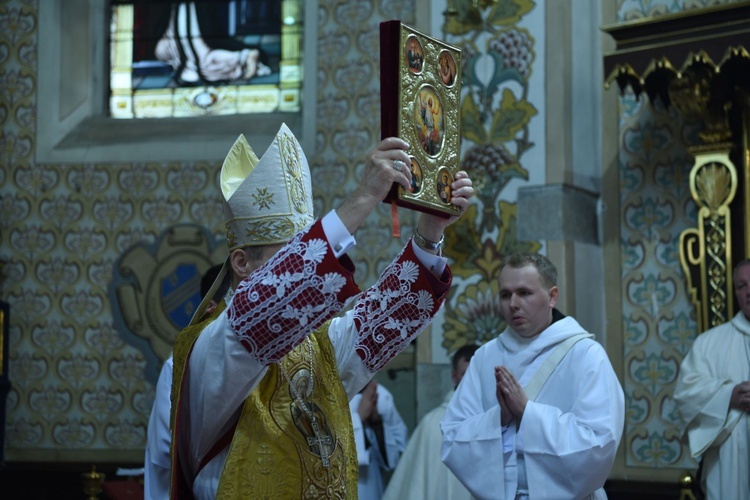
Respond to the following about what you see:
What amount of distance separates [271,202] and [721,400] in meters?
3.57

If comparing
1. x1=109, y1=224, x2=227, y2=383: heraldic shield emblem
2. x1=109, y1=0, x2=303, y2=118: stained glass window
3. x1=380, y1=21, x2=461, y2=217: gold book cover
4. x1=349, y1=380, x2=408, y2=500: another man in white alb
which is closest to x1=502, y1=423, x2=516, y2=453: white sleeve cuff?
x1=380, y1=21, x2=461, y2=217: gold book cover

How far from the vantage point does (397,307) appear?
334 centimetres

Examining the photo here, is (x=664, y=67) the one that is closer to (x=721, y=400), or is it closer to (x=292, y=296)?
(x=721, y=400)

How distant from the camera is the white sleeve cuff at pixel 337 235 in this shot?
9.38 feet

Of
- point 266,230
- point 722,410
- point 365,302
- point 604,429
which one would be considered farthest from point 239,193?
point 722,410

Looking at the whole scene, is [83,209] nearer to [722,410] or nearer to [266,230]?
[722,410]

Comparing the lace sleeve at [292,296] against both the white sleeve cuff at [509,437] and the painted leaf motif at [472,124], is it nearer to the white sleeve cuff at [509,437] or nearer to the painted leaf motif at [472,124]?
the white sleeve cuff at [509,437]

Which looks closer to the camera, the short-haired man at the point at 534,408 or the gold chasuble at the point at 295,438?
the gold chasuble at the point at 295,438

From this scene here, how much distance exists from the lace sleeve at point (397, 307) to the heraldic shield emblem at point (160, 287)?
5.43 meters

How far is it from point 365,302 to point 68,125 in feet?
21.1

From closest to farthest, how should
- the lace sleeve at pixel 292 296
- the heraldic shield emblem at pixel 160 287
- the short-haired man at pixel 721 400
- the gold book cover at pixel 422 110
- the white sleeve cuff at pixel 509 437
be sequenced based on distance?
the lace sleeve at pixel 292 296, the gold book cover at pixel 422 110, the white sleeve cuff at pixel 509 437, the short-haired man at pixel 721 400, the heraldic shield emblem at pixel 160 287

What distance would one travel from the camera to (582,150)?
7.34 meters

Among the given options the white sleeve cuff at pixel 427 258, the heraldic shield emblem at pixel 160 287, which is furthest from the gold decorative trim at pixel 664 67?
the white sleeve cuff at pixel 427 258

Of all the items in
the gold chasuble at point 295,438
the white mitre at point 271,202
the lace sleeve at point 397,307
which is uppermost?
the white mitre at point 271,202
